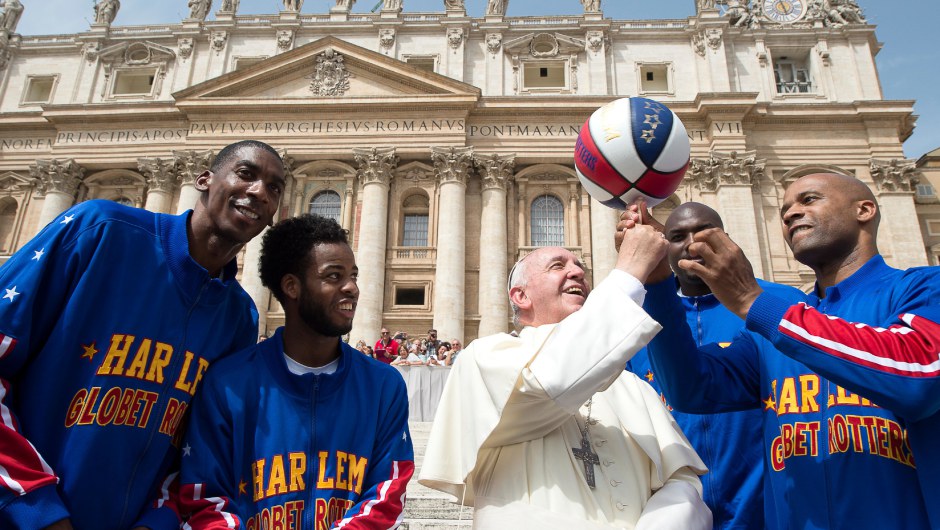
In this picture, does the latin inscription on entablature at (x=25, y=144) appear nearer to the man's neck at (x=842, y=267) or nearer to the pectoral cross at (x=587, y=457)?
the pectoral cross at (x=587, y=457)

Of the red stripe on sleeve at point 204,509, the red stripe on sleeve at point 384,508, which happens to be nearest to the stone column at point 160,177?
the red stripe on sleeve at point 204,509

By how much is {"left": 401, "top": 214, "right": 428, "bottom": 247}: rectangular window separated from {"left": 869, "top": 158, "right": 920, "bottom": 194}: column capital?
18174mm

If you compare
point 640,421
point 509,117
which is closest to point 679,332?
point 640,421

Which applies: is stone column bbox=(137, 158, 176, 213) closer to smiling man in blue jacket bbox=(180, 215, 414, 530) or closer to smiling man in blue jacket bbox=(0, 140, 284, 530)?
smiling man in blue jacket bbox=(0, 140, 284, 530)

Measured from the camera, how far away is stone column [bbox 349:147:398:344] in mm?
22297

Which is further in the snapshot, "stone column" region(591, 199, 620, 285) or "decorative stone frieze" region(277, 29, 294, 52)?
"decorative stone frieze" region(277, 29, 294, 52)

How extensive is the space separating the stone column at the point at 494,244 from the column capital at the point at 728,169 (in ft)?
24.7

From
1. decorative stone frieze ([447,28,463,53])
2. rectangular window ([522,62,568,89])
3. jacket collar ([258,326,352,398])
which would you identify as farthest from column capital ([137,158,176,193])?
jacket collar ([258,326,352,398])

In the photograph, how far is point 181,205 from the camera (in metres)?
24.3

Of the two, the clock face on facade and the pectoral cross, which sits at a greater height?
the clock face on facade

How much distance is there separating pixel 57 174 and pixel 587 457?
1170 inches

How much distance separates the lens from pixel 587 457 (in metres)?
2.62

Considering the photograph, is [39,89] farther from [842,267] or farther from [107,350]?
[842,267]

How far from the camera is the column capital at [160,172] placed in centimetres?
2525
